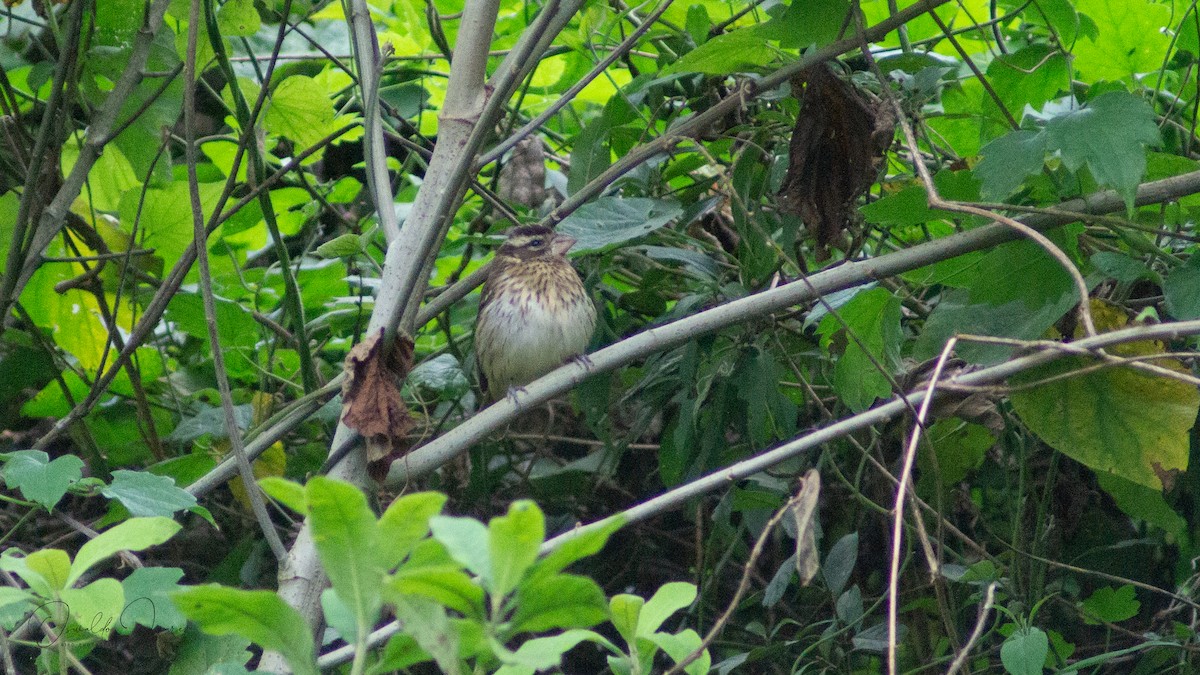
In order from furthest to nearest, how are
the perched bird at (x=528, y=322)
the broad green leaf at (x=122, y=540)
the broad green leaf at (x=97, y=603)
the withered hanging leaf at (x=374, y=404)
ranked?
1. the perched bird at (x=528, y=322)
2. the withered hanging leaf at (x=374, y=404)
3. the broad green leaf at (x=97, y=603)
4. the broad green leaf at (x=122, y=540)

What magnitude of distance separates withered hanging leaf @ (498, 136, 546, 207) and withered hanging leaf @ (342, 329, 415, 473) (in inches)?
51.8

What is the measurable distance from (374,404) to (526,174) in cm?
140

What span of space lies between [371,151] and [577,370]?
2.12 ft

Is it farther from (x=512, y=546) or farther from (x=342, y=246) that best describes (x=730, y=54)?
(x=512, y=546)

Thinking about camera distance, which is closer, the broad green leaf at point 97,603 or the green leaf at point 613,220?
the broad green leaf at point 97,603

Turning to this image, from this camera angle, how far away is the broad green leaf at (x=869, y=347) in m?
2.61

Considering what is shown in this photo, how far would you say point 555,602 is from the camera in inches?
46.6

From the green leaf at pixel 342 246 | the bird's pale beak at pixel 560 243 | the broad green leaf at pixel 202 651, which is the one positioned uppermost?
the green leaf at pixel 342 246

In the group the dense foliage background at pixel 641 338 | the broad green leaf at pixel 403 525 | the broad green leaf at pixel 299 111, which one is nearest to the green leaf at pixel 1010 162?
the dense foliage background at pixel 641 338

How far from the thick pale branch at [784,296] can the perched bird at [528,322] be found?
1587 millimetres

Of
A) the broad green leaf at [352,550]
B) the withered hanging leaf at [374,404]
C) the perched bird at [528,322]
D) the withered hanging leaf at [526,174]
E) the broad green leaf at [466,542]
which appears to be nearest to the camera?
the broad green leaf at [466,542]

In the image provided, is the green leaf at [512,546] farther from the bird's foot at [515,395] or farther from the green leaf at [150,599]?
the bird's foot at [515,395]

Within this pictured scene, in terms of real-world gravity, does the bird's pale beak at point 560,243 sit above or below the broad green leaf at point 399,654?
below

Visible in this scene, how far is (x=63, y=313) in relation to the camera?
378 centimetres
